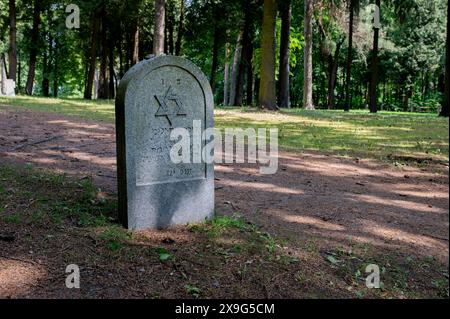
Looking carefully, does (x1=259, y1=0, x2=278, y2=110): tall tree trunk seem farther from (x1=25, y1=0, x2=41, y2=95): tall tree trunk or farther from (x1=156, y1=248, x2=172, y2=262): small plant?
(x1=25, y1=0, x2=41, y2=95): tall tree trunk

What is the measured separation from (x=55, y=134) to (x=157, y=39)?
9.17 meters

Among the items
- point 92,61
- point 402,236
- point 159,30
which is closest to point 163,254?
point 402,236

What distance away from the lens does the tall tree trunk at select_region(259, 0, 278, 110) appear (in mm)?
17453

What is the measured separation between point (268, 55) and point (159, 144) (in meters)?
13.7

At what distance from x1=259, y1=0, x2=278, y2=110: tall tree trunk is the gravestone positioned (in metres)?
13.1

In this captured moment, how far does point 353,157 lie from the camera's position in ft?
29.8

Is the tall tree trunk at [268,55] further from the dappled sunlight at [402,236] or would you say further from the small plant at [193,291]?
the small plant at [193,291]

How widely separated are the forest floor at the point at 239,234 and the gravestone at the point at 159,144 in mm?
222

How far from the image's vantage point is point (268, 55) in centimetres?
1772

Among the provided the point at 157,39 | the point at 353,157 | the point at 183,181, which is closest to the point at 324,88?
the point at 157,39

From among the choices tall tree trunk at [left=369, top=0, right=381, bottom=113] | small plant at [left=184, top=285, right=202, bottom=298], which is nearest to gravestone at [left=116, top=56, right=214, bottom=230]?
small plant at [left=184, top=285, right=202, bottom=298]

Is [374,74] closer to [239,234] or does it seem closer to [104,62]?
[104,62]
